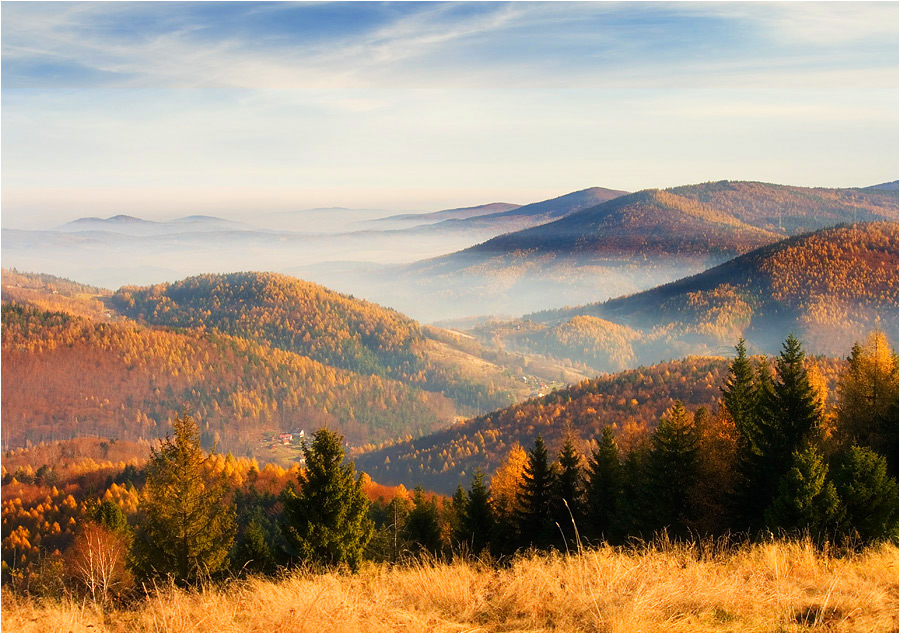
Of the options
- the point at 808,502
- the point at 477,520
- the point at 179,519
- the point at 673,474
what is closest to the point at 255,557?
the point at 179,519

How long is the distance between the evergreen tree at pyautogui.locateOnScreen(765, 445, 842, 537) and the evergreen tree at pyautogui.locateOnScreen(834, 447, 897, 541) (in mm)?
393

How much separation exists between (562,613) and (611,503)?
19.6m

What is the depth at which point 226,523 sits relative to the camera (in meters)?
21.7

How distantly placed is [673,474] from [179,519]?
15048 millimetres

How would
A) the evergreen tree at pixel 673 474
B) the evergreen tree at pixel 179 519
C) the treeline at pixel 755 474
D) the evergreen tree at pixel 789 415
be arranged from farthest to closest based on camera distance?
the evergreen tree at pixel 789 415 < the evergreen tree at pixel 673 474 < the evergreen tree at pixel 179 519 < the treeline at pixel 755 474

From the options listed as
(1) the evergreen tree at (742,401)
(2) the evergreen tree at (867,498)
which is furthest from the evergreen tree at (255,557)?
(1) the evergreen tree at (742,401)

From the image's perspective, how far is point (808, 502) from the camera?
16.9 metres

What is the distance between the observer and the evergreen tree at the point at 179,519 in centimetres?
2027

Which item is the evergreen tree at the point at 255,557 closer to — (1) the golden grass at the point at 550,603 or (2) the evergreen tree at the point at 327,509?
(2) the evergreen tree at the point at 327,509

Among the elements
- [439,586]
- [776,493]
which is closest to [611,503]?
[776,493]

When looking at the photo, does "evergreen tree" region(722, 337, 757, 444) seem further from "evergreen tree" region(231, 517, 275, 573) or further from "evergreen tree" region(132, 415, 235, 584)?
"evergreen tree" region(132, 415, 235, 584)

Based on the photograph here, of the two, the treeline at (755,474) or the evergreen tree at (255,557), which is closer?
the treeline at (755,474)

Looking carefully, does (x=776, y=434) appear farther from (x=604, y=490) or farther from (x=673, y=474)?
(x=604, y=490)

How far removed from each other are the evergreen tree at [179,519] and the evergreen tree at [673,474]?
13.4 meters
